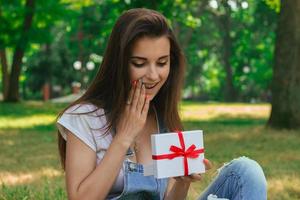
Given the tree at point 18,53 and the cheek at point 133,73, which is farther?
the tree at point 18,53

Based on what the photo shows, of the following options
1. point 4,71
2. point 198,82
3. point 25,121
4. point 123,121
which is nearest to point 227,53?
point 198,82

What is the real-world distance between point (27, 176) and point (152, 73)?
4516mm

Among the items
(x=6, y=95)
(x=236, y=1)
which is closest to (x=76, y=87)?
(x=6, y=95)

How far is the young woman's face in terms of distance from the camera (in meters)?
2.70

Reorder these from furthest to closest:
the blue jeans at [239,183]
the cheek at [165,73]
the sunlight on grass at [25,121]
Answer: the sunlight on grass at [25,121] → the blue jeans at [239,183] → the cheek at [165,73]

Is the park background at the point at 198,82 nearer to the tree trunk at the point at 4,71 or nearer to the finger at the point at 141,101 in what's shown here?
the tree trunk at the point at 4,71

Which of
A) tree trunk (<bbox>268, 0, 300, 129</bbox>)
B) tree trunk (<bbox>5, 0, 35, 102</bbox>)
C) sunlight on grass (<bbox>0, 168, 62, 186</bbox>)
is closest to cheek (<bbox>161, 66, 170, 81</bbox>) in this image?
sunlight on grass (<bbox>0, 168, 62, 186</bbox>)

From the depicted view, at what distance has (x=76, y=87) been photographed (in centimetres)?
3859

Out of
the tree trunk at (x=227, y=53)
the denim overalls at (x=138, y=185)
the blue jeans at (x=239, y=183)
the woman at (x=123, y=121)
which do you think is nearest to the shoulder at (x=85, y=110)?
the woman at (x=123, y=121)

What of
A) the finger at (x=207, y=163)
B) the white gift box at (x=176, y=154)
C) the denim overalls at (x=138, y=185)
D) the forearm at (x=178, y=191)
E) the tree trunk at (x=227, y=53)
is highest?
the white gift box at (x=176, y=154)

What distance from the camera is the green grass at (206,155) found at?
5574mm

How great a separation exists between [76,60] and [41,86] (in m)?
3.52

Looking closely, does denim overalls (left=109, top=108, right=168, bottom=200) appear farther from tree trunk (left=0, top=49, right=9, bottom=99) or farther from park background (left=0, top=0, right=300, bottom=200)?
tree trunk (left=0, top=49, right=9, bottom=99)

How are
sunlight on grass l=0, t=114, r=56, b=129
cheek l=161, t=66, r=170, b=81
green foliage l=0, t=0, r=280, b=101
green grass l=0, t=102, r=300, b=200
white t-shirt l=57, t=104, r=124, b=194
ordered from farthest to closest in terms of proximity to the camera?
green foliage l=0, t=0, r=280, b=101 < sunlight on grass l=0, t=114, r=56, b=129 < green grass l=0, t=102, r=300, b=200 < cheek l=161, t=66, r=170, b=81 < white t-shirt l=57, t=104, r=124, b=194
